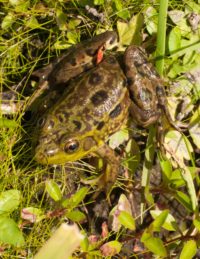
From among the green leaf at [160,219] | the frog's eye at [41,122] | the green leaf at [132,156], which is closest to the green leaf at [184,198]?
the green leaf at [160,219]

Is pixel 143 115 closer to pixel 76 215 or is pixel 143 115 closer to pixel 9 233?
pixel 76 215

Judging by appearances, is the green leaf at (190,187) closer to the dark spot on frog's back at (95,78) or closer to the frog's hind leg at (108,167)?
the frog's hind leg at (108,167)

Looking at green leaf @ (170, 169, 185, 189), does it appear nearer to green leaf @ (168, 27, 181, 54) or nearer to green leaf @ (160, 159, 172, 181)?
green leaf @ (160, 159, 172, 181)

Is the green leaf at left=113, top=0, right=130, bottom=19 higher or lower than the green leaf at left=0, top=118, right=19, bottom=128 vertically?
higher

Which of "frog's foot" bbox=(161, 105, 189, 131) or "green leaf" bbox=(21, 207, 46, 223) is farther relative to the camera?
"frog's foot" bbox=(161, 105, 189, 131)

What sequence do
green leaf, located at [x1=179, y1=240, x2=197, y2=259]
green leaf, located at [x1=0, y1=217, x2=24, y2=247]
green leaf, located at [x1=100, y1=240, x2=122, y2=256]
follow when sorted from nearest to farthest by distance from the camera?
green leaf, located at [x1=0, y1=217, x2=24, y2=247] → green leaf, located at [x1=179, y1=240, x2=197, y2=259] → green leaf, located at [x1=100, y1=240, x2=122, y2=256]

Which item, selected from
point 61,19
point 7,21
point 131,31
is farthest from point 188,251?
point 7,21

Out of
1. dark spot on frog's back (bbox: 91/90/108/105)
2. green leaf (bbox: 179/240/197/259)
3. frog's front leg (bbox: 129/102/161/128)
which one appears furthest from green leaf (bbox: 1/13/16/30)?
green leaf (bbox: 179/240/197/259)
